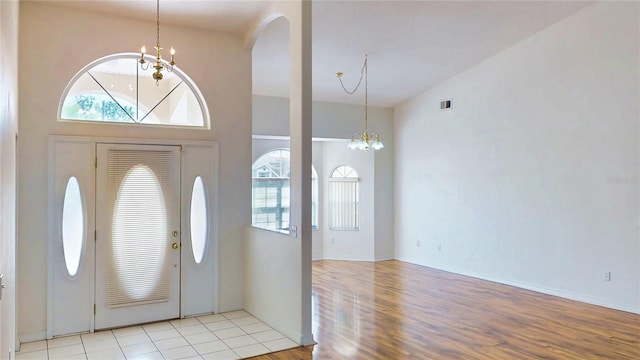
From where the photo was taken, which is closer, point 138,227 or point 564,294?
point 138,227

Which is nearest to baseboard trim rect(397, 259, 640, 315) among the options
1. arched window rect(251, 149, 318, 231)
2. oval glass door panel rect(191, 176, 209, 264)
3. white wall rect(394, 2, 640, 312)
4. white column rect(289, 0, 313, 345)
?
white wall rect(394, 2, 640, 312)

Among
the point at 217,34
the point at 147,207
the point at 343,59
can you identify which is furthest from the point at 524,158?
the point at 147,207

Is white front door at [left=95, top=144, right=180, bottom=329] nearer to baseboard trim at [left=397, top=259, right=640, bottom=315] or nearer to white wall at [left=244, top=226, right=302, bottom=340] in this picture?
white wall at [left=244, top=226, right=302, bottom=340]

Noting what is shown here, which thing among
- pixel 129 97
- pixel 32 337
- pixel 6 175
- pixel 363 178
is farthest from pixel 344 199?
pixel 6 175

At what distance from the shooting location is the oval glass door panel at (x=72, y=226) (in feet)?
15.4

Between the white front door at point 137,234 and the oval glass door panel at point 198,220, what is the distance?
A: 192mm

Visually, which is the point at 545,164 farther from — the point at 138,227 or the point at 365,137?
the point at 138,227

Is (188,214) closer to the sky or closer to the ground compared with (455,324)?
closer to the sky

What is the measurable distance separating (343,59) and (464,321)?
3981mm

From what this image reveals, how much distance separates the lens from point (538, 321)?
5.06 metres

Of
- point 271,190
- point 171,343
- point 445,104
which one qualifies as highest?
point 445,104

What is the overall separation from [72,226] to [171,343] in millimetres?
1609

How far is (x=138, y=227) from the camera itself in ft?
16.5

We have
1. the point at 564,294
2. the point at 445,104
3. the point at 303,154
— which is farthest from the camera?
the point at 445,104
